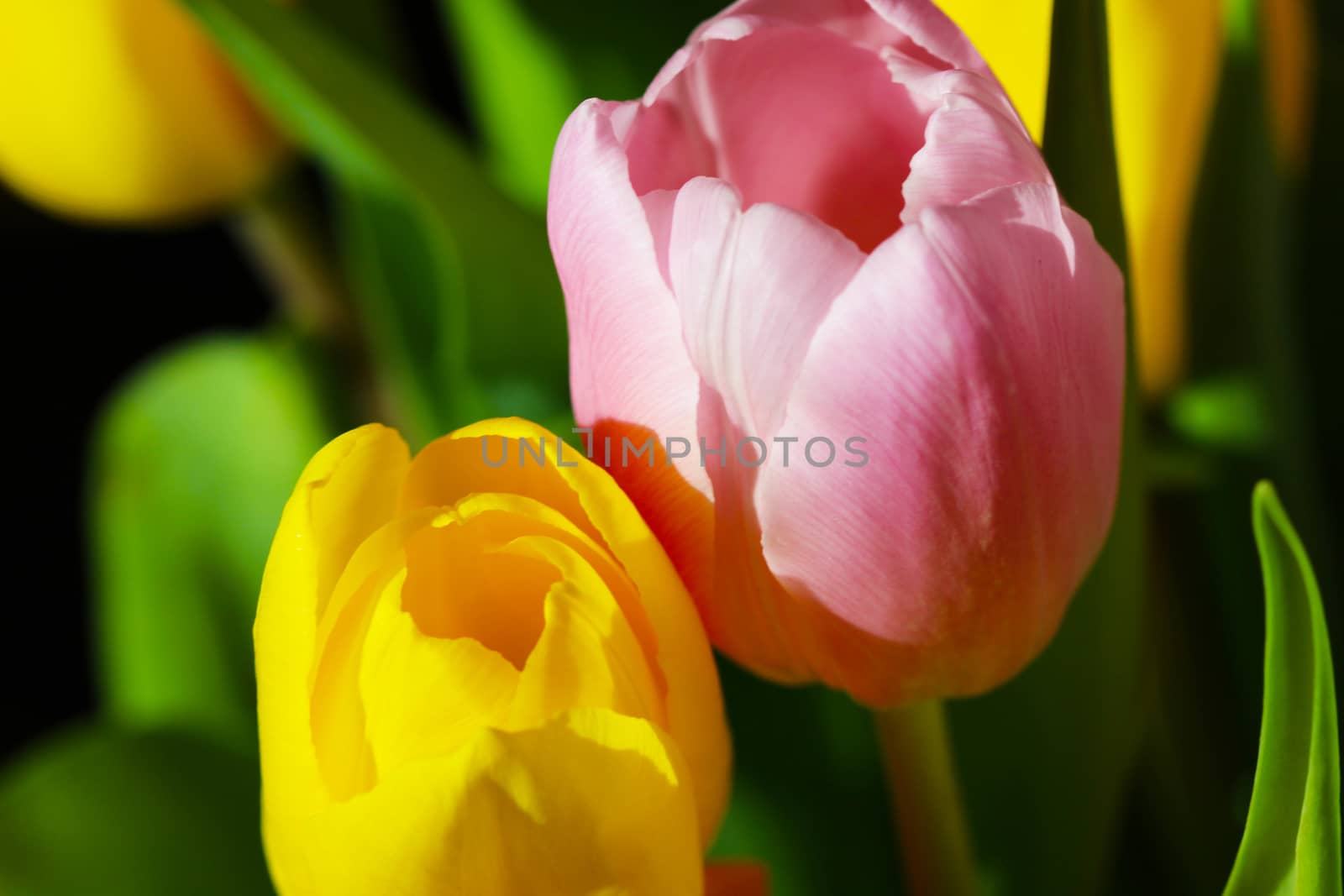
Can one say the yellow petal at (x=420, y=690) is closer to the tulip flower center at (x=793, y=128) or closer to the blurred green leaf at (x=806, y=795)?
the tulip flower center at (x=793, y=128)

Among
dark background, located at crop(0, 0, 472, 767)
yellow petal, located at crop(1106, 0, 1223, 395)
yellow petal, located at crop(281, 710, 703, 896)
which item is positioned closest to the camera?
yellow petal, located at crop(281, 710, 703, 896)

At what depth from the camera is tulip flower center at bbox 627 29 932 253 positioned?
0.21 metres

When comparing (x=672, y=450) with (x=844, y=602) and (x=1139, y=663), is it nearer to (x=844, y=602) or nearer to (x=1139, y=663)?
(x=844, y=602)

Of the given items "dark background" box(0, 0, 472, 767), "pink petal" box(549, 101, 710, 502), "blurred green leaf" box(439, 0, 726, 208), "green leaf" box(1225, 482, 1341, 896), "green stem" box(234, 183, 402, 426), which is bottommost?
"dark background" box(0, 0, 472, 767)

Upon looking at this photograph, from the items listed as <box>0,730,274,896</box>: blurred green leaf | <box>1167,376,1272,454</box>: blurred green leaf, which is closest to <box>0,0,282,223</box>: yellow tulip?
<box>0,730,274,896</box>: blurred green leaf

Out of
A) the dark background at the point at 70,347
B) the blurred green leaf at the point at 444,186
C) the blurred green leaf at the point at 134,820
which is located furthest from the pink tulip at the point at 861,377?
the dark background at the point at 70,347

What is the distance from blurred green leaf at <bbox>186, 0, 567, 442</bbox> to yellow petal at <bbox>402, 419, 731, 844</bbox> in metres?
0.13

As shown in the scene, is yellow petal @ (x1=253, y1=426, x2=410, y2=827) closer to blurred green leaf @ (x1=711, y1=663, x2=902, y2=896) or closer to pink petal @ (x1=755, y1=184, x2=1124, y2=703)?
pink petal @ (x1=755, y1=184, x2=1124, y2=703)

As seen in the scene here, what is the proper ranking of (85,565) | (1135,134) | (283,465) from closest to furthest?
1. (1135,134)
2. (283,465)
3. (85,565)

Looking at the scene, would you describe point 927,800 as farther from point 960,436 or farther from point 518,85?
point 518,85

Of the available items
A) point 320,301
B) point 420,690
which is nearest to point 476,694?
point 420,690

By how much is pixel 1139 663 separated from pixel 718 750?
0.17 m

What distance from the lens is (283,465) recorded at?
47cm

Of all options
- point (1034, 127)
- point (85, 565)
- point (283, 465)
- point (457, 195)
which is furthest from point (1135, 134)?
point (85, 565)
